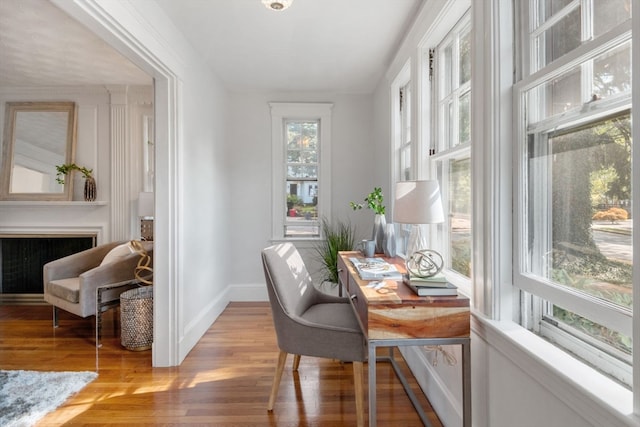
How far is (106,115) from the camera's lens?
3.82 meters

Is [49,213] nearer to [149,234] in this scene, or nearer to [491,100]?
[149,234]

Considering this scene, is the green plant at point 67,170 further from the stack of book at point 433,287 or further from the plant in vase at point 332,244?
the stack of book at point 433,287

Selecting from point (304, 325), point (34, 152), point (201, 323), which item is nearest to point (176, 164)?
point (201, 323)

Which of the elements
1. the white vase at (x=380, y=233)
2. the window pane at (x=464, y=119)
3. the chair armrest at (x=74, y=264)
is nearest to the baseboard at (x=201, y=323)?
the chair armrest at (x=74, y=264)

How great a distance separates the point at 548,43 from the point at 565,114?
0.29m

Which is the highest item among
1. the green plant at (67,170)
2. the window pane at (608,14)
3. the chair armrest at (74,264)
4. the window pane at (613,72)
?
the window pane at (608,14)

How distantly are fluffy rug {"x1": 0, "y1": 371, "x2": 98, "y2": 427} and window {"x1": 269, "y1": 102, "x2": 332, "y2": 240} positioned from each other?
228cm

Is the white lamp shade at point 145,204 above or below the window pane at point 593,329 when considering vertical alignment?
above

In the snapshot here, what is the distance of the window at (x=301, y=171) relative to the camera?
3994 mm

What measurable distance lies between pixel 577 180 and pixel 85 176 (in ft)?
14.6

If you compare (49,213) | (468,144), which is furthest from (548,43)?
(49,213)

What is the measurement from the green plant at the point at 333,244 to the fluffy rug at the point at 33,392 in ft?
7.27

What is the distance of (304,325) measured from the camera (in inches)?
70.7

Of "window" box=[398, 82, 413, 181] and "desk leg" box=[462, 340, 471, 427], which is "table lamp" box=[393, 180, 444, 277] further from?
"window" box=[398, 82, 413, 181]
